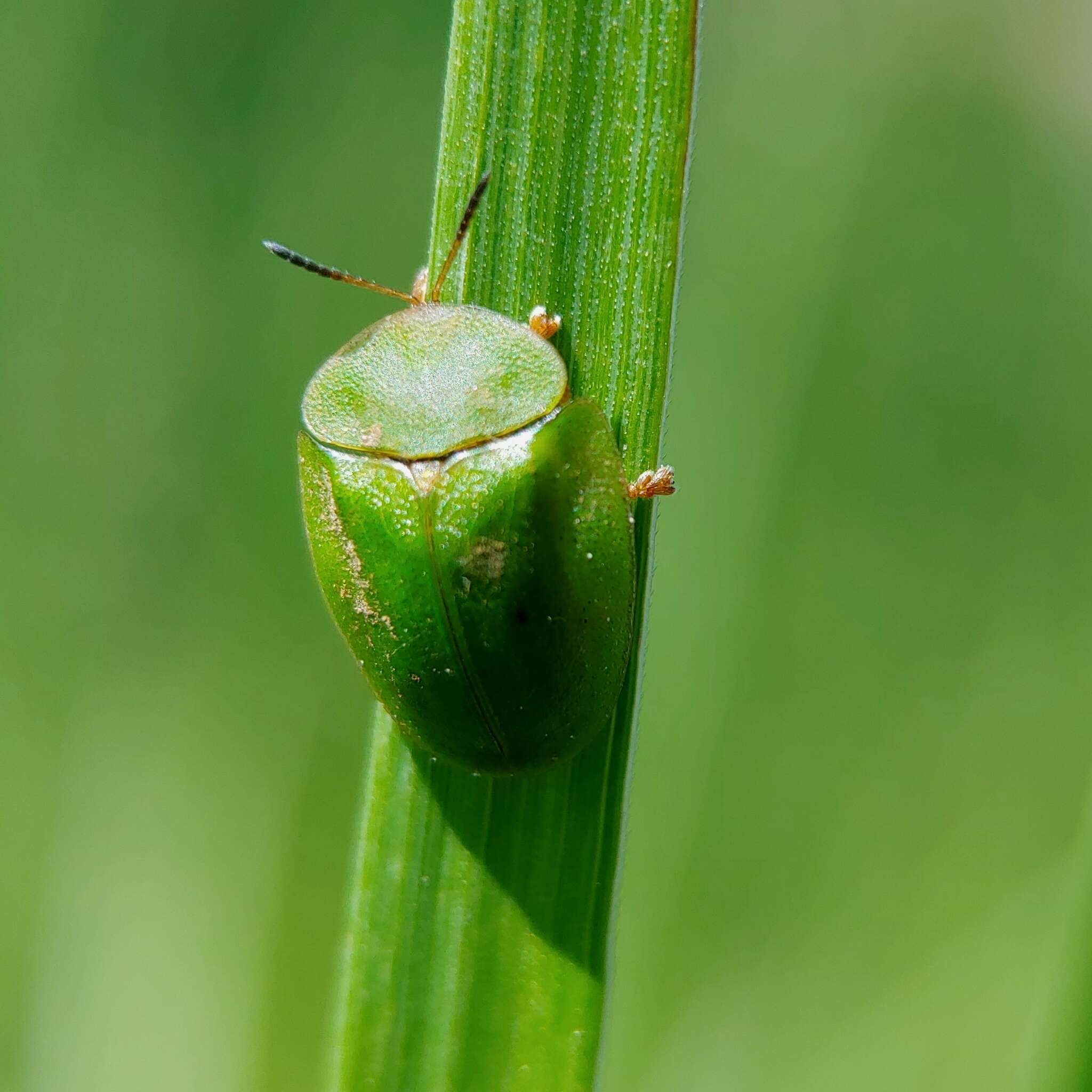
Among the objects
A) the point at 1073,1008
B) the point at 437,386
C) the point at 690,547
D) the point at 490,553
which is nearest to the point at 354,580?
the point at 490,553

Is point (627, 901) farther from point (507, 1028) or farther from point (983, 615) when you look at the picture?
point (983, 615)

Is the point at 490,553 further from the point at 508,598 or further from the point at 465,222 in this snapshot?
the point at 465,222

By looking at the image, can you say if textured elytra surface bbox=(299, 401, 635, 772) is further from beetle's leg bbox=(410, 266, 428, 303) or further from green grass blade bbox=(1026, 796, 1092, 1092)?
green grass blade bbox=(1026, 796, 1092, 1092)

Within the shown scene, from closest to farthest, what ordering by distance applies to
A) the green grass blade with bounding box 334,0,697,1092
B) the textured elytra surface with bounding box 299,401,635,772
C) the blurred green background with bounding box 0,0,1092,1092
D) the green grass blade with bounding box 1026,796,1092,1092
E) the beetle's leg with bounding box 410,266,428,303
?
the green grass blade with bounding box 1026,796,1092,1092 → the green grass blade with bounding box 334,0,697,1092 → the textured elytra surface with bounding box 299,401,635,772 → the beetle's leg with bounding box 410,266,428,303 → the blurred green background with bounding box 0,0,1092,1092

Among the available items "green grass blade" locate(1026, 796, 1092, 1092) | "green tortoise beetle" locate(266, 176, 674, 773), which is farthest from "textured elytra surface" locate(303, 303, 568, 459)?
"green grass blade" locate(1026, 796, 1092, 1092)

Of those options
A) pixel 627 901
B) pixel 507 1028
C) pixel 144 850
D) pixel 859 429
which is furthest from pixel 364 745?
pixel 859 429

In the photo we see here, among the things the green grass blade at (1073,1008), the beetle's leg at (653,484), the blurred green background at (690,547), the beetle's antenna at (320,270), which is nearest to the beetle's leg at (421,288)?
the beetle's antenna at (320,270)

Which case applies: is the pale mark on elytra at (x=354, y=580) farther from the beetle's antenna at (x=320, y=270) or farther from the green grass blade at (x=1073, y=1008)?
the green grass blade at (x=1073, y=1008)

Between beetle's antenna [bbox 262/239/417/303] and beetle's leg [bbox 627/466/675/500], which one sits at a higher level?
beetle's antenna [bbox 262/239/417/303]
